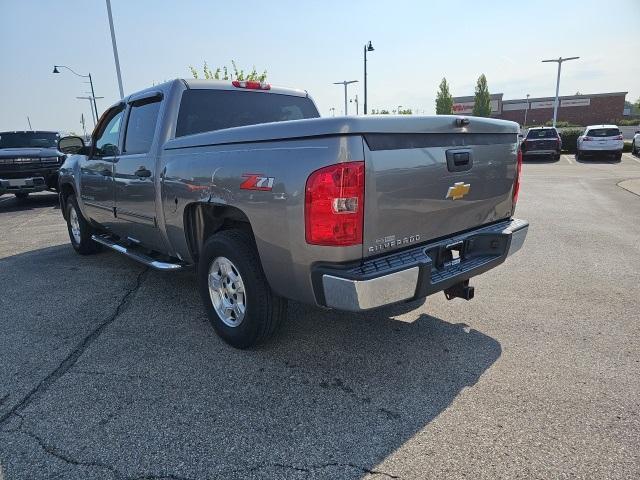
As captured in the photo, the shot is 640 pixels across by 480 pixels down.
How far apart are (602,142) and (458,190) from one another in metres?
21.1

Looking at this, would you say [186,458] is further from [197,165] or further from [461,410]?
[197,165]

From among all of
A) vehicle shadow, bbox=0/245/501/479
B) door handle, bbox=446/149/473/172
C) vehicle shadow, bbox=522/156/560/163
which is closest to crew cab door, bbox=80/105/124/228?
vehicle shadow, bbox=0/245/501/479

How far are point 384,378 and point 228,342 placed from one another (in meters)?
1.19

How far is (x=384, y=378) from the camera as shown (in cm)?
296

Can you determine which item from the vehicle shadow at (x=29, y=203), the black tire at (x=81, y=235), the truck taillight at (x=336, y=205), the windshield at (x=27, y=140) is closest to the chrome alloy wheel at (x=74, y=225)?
the black tire at (x=81, y=235)

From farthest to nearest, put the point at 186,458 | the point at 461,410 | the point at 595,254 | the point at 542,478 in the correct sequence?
the point at 595,254, the point at 461,410, the point at 186,458, the point at 542,478

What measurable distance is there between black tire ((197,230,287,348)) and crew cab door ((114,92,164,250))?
3.38 ft

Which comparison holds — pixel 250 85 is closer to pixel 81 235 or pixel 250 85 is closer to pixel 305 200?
pixel 305 200

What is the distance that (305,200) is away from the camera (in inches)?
96.7

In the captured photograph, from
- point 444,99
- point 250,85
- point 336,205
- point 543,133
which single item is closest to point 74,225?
point 250,85

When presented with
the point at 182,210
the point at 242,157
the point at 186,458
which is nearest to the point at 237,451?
the point at 186,458

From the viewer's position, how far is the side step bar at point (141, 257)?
3.92 m

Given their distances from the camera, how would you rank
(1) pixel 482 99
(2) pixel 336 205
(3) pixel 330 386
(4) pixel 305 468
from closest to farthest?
(4) pixel 305 468
(2) pixel 336 205
(3) pixel 330 386
(1) pixel 482 99

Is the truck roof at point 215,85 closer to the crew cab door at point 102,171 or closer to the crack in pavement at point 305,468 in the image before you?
the crew cab door at point 102,171
